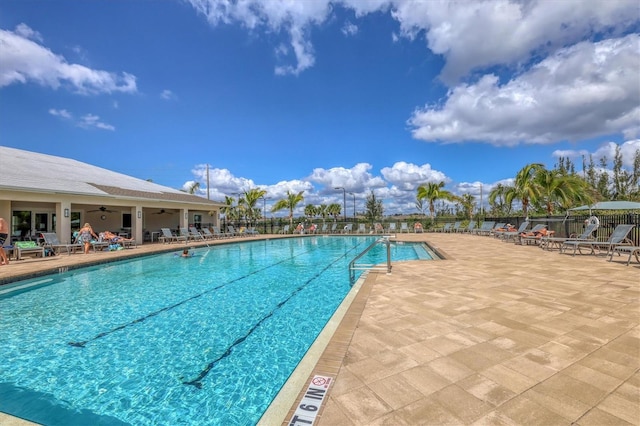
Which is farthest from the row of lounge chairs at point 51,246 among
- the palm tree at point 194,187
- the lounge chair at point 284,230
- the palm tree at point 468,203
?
the palm tree at point 468,203

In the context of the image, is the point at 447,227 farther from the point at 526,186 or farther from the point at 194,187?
the point at 194,187

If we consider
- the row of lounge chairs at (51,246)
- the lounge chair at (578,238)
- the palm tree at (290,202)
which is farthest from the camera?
the palm tree at (290,202)

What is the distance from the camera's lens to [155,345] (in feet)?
14.0

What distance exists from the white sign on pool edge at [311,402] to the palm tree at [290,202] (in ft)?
84.8

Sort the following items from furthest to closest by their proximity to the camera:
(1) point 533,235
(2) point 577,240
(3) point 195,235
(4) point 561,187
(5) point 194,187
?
(5) point 194,187 < (3) point 195,235 < (4) point 561,187 < (1) point 533,235 < (2) point 577,240

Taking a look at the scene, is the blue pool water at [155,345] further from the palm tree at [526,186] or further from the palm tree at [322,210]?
the palm tree at [322,210]

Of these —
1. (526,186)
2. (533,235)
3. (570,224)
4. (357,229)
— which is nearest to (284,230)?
(357,229)

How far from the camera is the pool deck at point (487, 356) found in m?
1.98

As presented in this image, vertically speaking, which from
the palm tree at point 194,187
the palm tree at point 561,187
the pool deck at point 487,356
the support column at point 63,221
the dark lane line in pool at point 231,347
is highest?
the palm tree at point 194,187

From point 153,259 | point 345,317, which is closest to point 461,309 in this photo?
point 345,317

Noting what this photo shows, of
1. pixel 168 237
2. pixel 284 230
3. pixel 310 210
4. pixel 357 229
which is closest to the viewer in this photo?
pixel 168 237

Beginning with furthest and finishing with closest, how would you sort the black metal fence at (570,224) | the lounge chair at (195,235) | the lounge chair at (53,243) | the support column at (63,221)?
the lounge chair at (195,235) < the support column at (63,221) < the lounge chair at (53,243) < the black metal fence at (570,224)

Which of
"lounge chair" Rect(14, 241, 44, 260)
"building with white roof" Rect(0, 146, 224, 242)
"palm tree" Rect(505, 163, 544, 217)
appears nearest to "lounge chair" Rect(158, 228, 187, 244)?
"building with white roof" Rect(0, 146, 224, 242)

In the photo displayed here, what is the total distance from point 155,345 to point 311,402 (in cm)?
315
